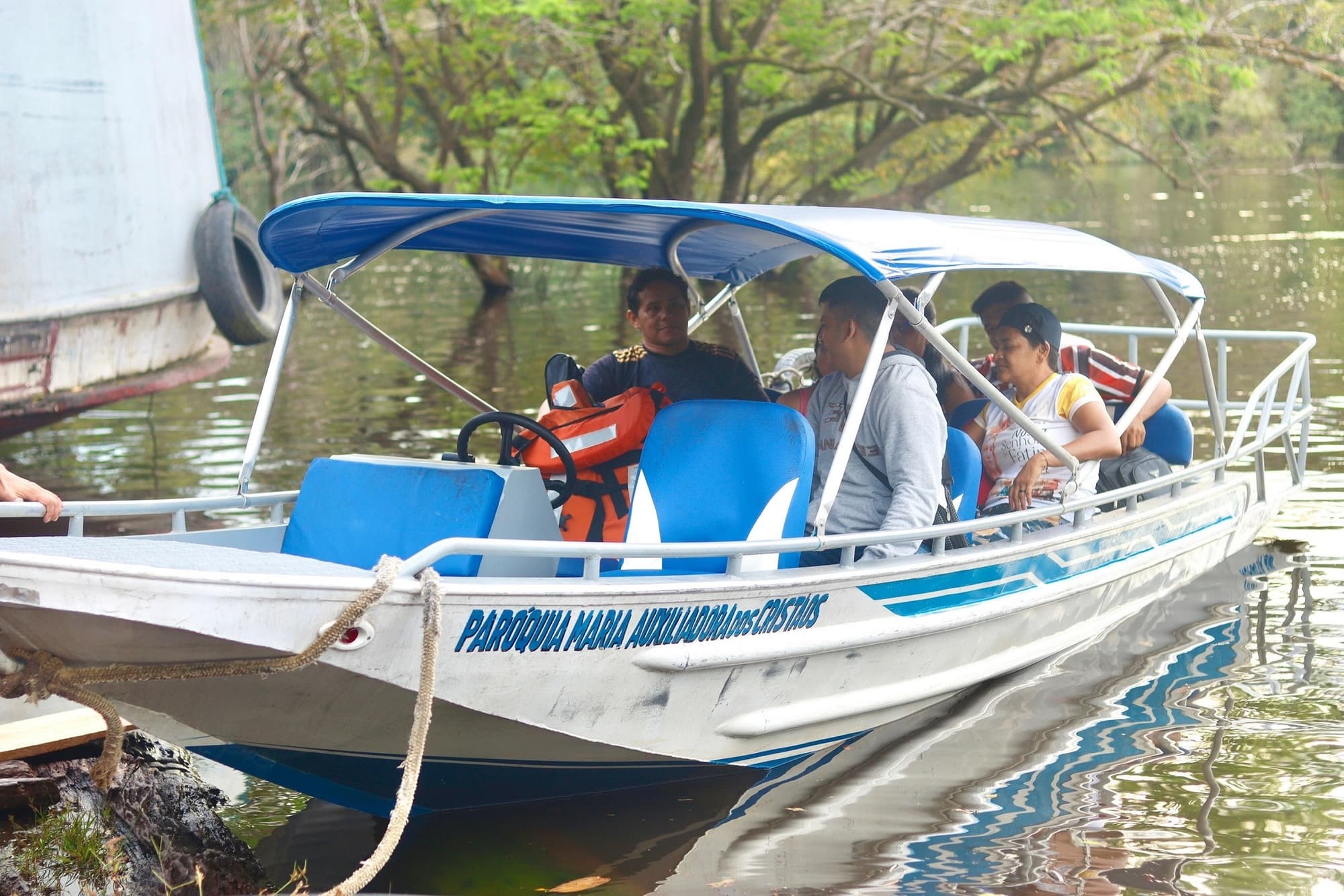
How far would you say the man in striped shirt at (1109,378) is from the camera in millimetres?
7285

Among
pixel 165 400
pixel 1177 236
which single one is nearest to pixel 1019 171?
pixel 1177 236

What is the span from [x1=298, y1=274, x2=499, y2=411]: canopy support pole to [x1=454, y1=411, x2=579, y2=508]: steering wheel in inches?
12.1

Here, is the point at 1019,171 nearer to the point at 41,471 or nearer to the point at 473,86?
the point at 473,86

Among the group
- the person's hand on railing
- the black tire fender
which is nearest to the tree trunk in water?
the black tire fender

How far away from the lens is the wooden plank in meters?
4.96

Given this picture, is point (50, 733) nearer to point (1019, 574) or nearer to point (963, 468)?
point (963, 468)

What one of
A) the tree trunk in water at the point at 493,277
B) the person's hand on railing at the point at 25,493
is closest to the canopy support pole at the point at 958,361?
the person's hand on railing at the point at 25,493

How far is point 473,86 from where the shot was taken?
23359 millimetres

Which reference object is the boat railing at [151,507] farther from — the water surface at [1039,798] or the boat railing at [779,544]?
the boat railing at [779,544]

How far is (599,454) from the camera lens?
5.95 m

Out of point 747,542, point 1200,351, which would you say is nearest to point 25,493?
point 747,542

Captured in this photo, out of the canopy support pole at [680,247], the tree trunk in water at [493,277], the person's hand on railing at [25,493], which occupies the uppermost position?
the tree trunk in water at [493,277]

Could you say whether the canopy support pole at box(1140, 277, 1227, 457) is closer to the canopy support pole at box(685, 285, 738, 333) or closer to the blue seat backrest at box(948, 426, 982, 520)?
the blue seat backrest at box(948, 426, 982, 520)

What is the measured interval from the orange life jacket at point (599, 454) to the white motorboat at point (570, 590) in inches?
7.2
